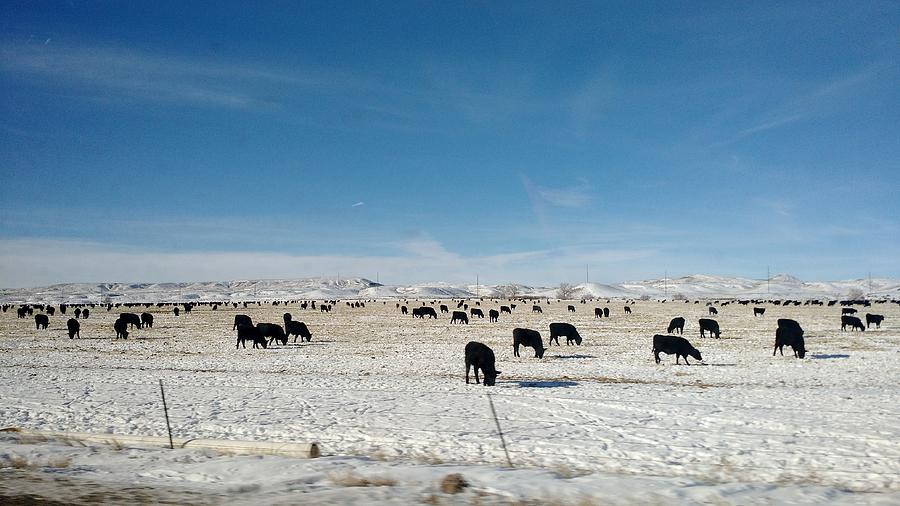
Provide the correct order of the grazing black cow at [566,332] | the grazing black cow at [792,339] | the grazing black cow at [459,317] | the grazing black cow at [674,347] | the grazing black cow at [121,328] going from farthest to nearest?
the grazing black cow at [459,317], the grazing black cow at [121,328], the grazing black cow at [566,332], the grazing black cow at [792,339], the grazing black cow at [674,347]

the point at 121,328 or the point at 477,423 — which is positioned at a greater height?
the point at 121,328

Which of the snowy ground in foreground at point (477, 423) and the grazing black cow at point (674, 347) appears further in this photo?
the grazing black cow at point (674, 347)

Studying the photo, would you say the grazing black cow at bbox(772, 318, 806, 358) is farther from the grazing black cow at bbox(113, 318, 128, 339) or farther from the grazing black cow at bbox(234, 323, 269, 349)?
the grazing black cow at bbox(113, 318, 128, 339)

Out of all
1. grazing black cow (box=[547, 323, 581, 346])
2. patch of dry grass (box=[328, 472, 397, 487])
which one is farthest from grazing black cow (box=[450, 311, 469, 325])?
patch of dry grass (box=[328, 472, 397, 487])

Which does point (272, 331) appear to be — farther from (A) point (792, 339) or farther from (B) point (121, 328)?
(A) point (792, 339)

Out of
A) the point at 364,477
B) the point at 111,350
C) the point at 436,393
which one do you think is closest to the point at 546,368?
the point at 436,393

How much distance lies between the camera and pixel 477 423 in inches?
491

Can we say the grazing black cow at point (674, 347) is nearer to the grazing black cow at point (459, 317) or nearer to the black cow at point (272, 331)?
the black cow at point (272, 331)

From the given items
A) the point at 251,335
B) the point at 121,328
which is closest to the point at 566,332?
the point at 251,335

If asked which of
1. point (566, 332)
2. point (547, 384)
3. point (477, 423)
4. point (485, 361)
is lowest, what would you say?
point (477, 423)

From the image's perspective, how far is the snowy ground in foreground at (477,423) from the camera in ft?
24.3

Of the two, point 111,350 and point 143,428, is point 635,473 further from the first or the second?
point 111,350

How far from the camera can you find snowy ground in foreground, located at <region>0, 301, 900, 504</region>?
7398 mm

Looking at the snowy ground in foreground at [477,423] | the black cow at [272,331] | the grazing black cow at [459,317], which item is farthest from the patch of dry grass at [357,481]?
the grazing black cow at [459,317]
